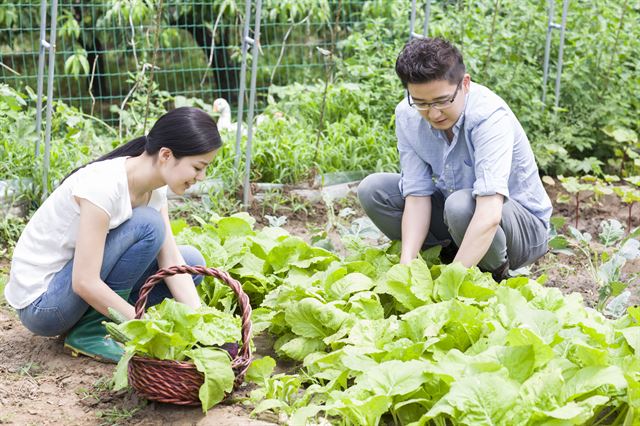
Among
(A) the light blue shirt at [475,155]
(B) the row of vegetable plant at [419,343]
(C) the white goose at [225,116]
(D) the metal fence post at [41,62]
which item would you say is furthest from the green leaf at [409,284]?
(C) the white goose at [225,116]

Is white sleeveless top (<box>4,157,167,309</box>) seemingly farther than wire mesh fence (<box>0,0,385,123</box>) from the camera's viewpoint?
No

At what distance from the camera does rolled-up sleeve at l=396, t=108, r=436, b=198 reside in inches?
165

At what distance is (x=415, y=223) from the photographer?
4152 millimetres

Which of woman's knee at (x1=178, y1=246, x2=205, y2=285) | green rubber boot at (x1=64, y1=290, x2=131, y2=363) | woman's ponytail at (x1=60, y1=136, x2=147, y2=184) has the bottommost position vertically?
green rubber boot at (x1=64, y1=290, x2=131, y2=363)

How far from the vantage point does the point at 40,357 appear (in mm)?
3736

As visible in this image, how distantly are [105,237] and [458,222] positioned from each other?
4.84 feet

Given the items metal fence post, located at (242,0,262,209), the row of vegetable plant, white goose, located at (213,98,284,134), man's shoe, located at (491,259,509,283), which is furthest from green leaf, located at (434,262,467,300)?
white goose, located at (213,98,284,134)

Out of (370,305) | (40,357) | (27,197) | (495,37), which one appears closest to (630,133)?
(495,37)

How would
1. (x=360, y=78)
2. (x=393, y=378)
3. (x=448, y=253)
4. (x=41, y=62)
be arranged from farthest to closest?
(x=360, y=78) < (x=41, y=62) < (x=448, y=253) < (x=393, y=378)

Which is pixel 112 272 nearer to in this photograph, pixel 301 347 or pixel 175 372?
pixel 175 372

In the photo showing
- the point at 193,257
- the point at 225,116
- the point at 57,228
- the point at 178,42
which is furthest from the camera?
the point at 178,42

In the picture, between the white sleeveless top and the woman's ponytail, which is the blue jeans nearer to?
the white sleeveless top

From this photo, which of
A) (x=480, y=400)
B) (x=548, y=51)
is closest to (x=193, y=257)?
(x=480, y=400)

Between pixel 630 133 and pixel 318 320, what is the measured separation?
3690 mm
